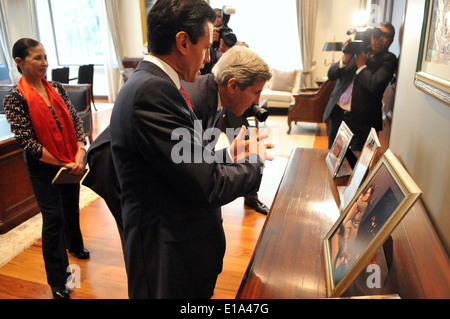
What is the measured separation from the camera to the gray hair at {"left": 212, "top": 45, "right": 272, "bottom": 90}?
1336mm

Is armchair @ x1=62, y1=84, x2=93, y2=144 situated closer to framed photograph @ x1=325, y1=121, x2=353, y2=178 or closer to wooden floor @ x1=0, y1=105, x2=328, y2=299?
wooden floor @ x1=0, y1=105, x2=328, y2=299

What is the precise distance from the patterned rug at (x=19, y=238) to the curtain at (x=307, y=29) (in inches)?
225

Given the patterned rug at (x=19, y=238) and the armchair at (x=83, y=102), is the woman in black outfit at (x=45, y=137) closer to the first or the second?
the patterned rug at (x=19, y=238)

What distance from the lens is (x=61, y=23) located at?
331 inches

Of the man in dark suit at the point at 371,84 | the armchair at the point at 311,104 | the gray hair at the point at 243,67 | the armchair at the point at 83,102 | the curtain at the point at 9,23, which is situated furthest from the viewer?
the curtain at the point at 9,23

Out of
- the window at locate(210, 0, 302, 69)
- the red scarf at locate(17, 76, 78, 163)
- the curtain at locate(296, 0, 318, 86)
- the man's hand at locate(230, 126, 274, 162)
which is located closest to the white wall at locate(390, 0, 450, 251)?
the man's hand at locate(230, 126, 274, 162)

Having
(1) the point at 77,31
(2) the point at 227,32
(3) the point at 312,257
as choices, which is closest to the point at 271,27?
(1) the point at 77,31

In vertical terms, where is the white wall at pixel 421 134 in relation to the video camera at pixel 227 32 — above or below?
below

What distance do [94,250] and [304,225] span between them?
5.90 feet

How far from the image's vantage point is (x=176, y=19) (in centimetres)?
84

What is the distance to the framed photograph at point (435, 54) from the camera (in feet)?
3.08

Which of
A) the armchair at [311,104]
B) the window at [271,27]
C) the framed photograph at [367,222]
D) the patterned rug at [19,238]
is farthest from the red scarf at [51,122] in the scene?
the window at [271,27]
